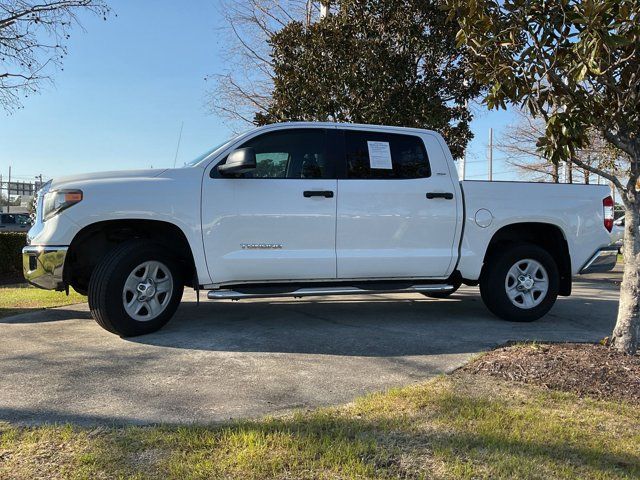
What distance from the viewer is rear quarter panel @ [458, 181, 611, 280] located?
19.5 ft

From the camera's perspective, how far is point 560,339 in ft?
17.2

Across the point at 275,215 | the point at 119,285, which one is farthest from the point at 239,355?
the point at 275,215

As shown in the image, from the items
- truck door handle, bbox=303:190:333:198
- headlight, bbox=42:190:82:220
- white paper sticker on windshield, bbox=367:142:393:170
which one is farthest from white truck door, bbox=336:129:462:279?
headlight, bbox=42:190:82:220

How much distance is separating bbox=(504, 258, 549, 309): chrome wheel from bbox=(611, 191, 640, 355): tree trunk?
1820 mm

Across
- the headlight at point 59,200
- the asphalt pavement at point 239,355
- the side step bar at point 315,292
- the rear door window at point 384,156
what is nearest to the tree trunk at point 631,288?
the asphalt pavement at point 239,355

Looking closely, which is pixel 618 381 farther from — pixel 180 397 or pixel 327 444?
pixel 180 397

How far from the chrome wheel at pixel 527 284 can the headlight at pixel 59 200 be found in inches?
182

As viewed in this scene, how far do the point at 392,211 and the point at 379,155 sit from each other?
0.65 metres

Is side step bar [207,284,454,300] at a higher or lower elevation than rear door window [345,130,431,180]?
lower

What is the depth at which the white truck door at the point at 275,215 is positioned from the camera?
5242 millimetres

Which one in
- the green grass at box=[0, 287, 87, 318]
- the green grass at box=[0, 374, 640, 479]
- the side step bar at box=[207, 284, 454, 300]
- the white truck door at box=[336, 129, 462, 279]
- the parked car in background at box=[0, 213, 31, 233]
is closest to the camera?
the green grass at box=[0, 374, 640, 479]

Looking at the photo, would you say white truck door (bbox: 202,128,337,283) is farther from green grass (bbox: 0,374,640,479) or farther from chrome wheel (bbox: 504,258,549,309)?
green grass (bbox: 0,374,640,479)

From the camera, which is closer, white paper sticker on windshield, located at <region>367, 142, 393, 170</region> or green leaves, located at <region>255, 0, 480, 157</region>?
white paper sticker on windshield, located at <region>367, 142, 393, 170</region>

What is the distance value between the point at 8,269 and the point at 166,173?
1011cm
